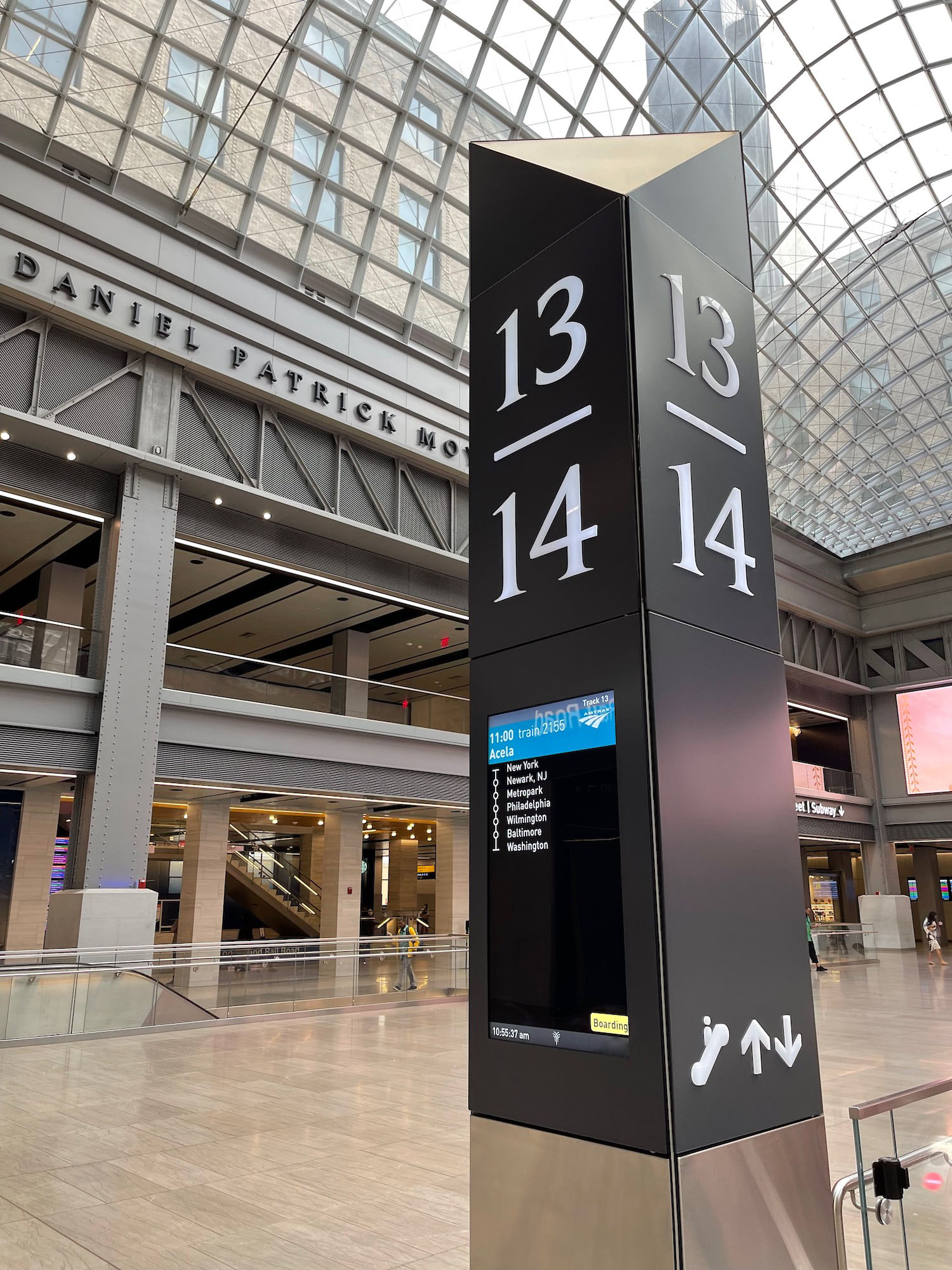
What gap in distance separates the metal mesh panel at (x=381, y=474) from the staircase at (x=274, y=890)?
1350 centimetres

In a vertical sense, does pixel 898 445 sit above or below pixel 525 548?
above

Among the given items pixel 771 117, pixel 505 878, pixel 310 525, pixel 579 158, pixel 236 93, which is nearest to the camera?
pixel 505 878

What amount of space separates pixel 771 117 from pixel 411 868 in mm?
32318

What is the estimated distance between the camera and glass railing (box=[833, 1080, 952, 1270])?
385 centimetres

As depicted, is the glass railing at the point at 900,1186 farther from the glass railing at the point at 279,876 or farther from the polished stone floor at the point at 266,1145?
the glass railing at the point at 279,876

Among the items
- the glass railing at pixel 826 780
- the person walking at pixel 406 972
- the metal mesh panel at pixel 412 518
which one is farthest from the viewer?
the glass railing at pixel 826 780

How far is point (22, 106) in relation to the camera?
19328 millimetres

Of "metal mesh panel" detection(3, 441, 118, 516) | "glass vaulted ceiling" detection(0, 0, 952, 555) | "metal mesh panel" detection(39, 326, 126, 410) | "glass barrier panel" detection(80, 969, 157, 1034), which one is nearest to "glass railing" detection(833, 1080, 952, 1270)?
"glass barrier panel" detection(80, 969, 157, 1034)

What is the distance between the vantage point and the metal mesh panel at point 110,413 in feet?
61.6

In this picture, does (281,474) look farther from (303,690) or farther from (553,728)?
(553,728)

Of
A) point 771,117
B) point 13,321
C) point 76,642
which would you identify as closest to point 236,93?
point 13,321

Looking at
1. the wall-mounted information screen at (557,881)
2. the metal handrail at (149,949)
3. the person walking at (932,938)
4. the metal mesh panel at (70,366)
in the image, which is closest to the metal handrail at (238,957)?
the metal handrail at (149,949)

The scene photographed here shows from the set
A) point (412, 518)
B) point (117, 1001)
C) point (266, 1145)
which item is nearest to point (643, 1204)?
point (266, 1145)

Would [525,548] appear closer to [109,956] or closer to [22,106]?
[109,956]
